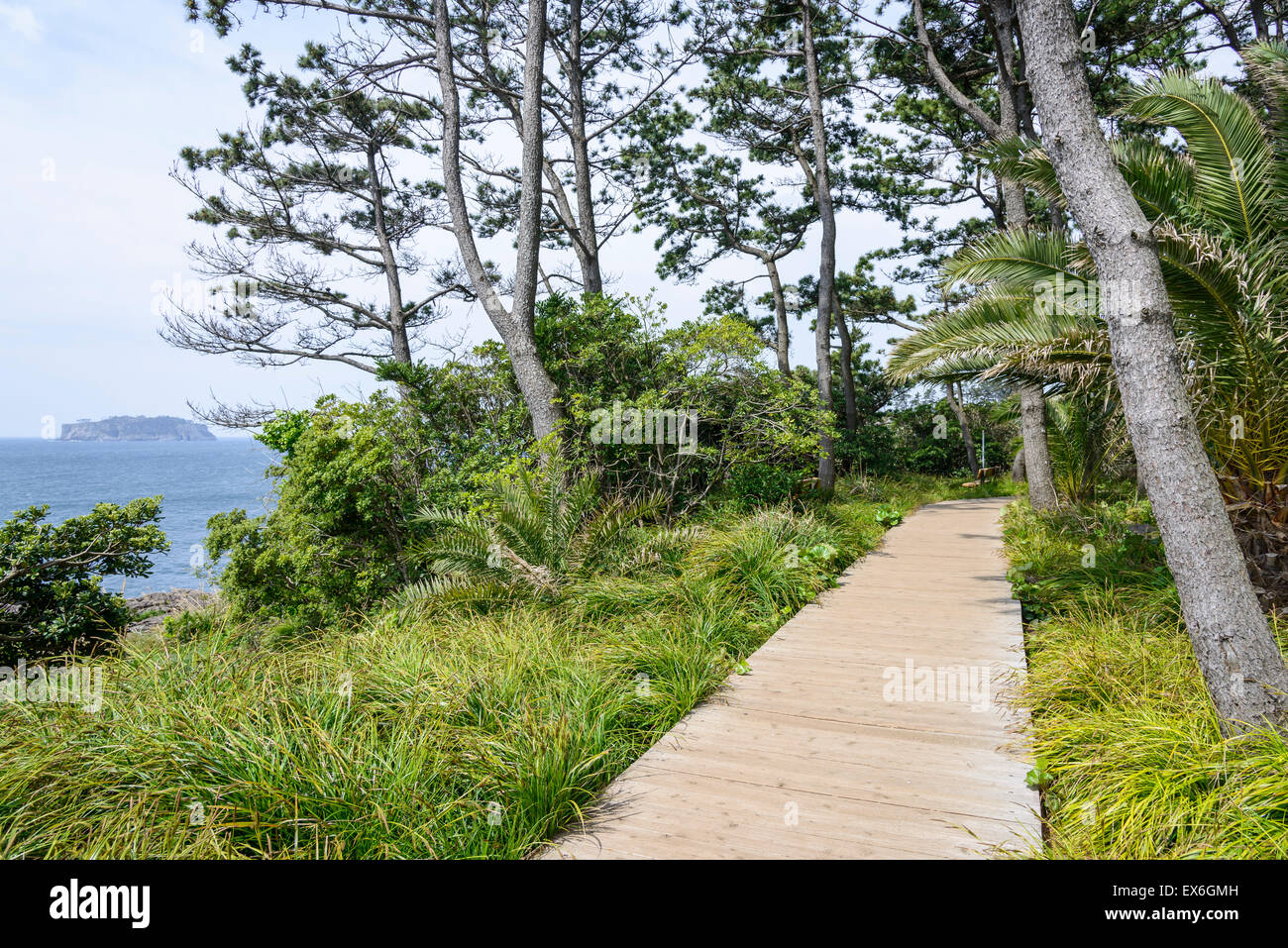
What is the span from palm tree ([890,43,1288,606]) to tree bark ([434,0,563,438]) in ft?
15.4

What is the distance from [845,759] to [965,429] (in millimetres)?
18634

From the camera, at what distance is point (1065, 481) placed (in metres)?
10.5

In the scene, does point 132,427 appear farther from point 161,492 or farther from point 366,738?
point 366,738

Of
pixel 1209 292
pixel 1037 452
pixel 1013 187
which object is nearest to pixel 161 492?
pixel 1013 187

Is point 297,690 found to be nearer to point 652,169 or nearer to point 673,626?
point 673,626

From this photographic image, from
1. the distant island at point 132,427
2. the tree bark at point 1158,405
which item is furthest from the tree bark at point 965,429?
the distant island at point 132,427

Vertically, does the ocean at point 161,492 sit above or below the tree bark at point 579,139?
below

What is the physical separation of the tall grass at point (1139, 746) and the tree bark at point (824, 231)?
745 cm

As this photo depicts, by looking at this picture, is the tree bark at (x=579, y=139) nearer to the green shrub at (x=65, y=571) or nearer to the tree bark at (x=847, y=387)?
the tree bark at (x=847, y=387)

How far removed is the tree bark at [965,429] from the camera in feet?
Answer: 65.2

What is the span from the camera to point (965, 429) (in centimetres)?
1991

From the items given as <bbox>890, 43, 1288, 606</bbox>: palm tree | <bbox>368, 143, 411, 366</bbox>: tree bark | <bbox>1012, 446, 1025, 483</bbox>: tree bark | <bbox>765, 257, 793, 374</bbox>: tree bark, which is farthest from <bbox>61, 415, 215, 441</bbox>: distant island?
<bbox>890, 43, 1288, 606</bbox>: palm tree

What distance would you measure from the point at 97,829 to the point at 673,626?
3.22m
